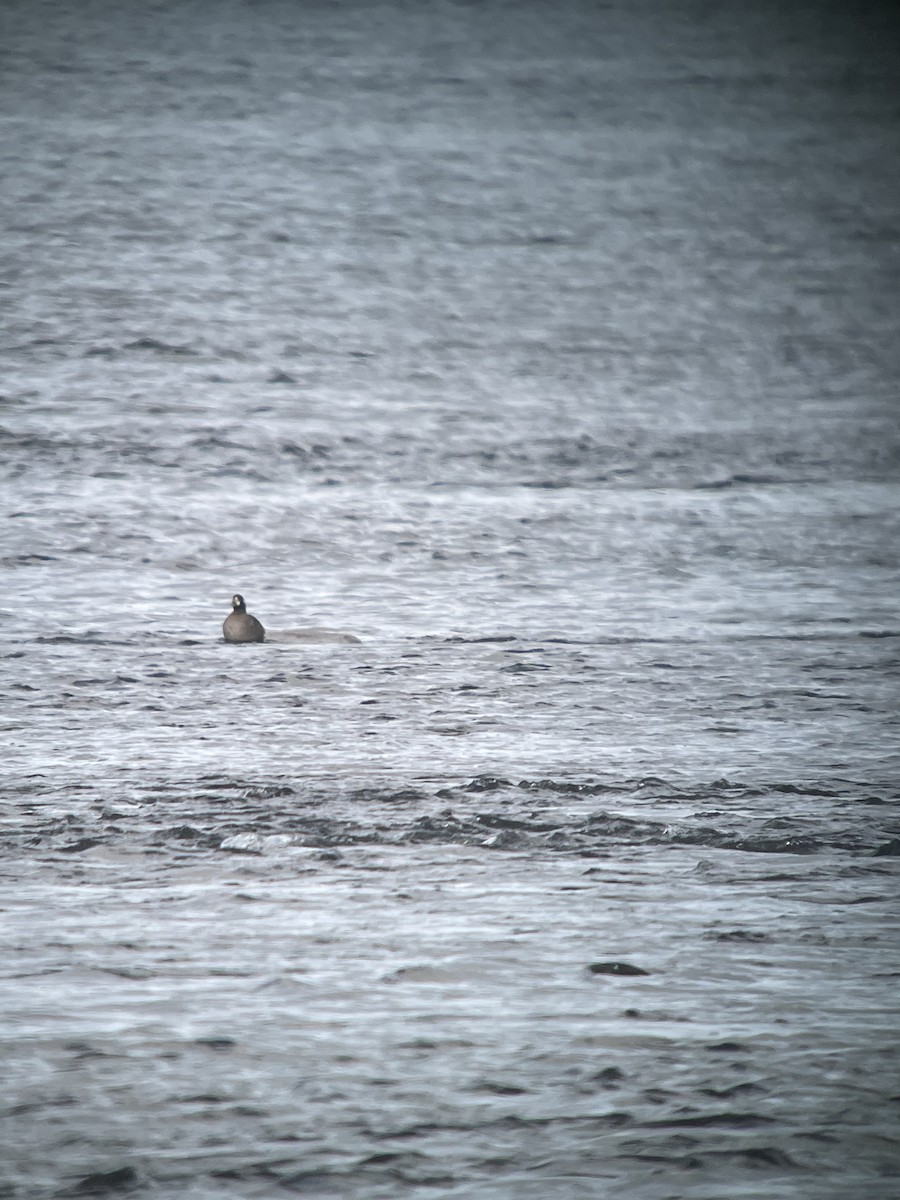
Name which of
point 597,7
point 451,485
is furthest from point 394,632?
point 597,7

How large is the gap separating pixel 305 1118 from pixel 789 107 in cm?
202

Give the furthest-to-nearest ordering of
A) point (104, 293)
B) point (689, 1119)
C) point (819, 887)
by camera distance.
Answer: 1. point (104, 293)
2. point (819, 887)
3. point (689, 1119)

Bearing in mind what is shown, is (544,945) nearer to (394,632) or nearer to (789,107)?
(394,632)

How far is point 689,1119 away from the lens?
0.64m

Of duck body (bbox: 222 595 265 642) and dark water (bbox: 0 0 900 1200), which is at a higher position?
dark water (bbox: 0 0 900 1200)

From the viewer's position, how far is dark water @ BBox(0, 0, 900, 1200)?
0.68 meters

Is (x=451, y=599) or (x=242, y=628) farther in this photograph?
(x=451, y=599)

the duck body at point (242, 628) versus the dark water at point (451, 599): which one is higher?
the dark water at point (451, 599)

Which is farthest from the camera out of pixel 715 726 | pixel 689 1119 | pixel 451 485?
pixel 451 485

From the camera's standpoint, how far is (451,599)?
181 cm

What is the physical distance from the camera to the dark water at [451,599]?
679 millimetres

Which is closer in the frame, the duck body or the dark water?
the dark water

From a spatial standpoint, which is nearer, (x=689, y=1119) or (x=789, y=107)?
(x=689, y=1119)

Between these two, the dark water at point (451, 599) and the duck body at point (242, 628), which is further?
the duck body at point (242, 628)
